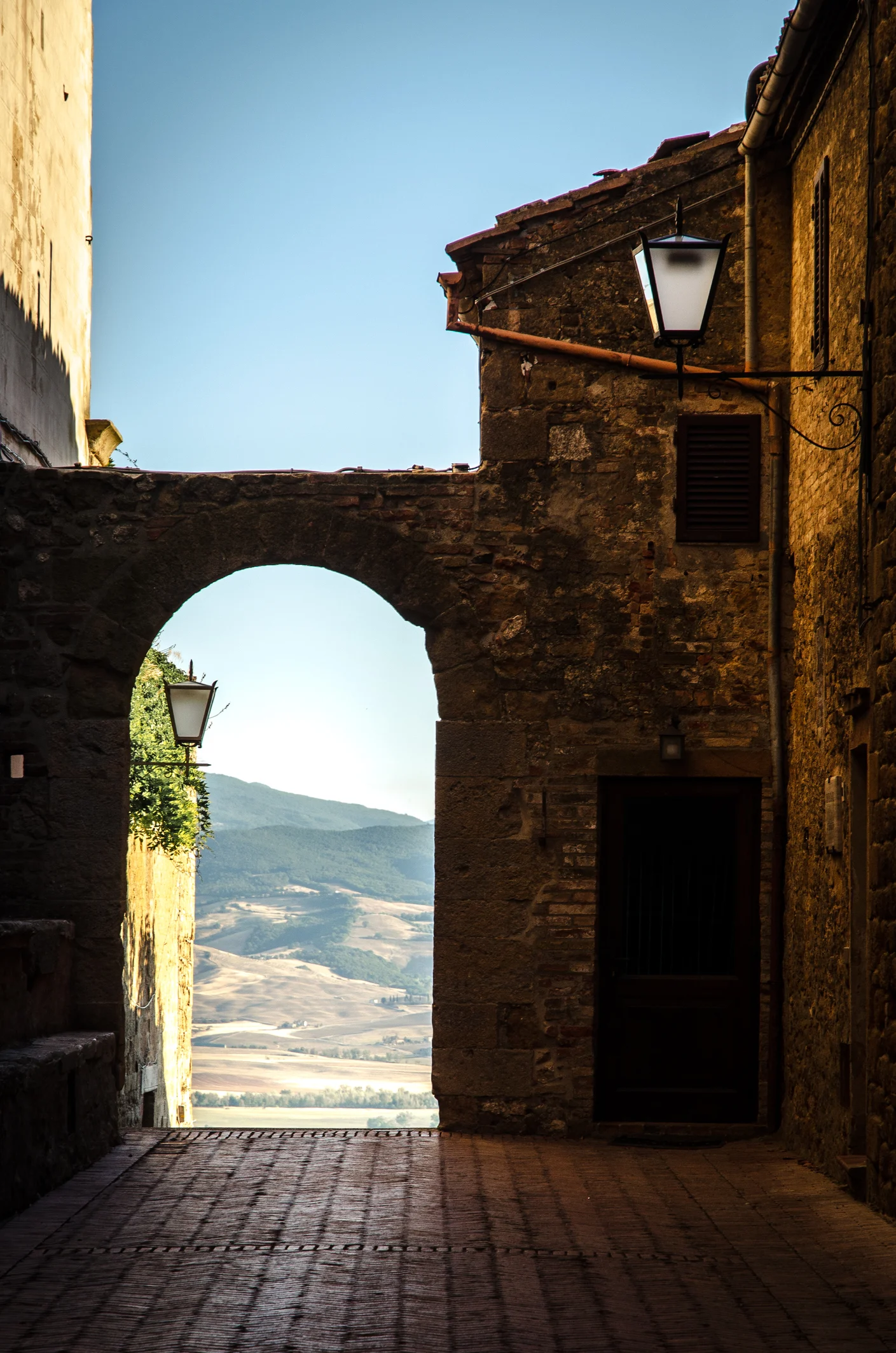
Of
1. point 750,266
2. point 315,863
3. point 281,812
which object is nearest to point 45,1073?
point 750,266

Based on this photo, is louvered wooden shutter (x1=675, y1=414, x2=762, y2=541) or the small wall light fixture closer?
the small wall light fixture

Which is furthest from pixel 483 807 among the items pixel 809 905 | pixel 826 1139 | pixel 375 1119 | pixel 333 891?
pixel 333 891

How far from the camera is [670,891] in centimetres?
808

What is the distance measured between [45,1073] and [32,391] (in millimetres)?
4618

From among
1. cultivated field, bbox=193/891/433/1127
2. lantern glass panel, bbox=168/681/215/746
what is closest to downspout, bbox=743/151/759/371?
lantern glass panel, bbox=168/681/215/746

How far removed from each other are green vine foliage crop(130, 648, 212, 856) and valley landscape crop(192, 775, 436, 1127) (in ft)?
20.7

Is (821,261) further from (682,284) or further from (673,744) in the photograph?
(673,744)

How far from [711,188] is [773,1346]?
606cm

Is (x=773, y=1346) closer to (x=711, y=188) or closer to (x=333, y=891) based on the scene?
(x=711, y=188)

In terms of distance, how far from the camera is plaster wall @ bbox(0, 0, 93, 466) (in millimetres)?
8945

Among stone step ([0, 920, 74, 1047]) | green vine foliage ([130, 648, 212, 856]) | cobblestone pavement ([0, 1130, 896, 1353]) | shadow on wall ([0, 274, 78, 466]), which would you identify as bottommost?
cobblestone pavement ([0, 1130, 896, 1353])

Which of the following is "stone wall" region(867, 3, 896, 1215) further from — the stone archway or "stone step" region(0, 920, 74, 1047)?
"stone step" region(0, 920, 74, 1047)

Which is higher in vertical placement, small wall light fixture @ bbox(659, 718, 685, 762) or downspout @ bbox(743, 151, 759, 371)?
downspout @ bbox(743, 151, 759, 371)

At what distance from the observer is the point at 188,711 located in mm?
9445
